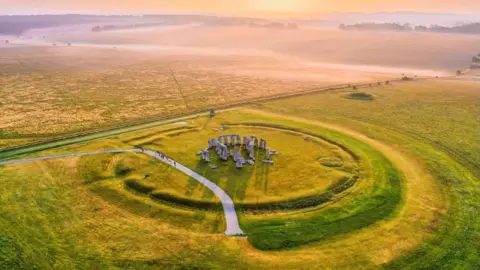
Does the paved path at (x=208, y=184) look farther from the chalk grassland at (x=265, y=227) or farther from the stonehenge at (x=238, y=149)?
the stonehenge at (x=238, y=149)

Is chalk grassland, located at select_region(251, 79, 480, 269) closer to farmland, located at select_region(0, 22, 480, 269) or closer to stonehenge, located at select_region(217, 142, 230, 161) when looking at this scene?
farmland, located at select_region(0, 22, 480, 269)

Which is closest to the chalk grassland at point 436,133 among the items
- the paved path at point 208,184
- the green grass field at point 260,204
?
the green grass field at point 260,204

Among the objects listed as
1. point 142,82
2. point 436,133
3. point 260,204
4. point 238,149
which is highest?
point 142,82

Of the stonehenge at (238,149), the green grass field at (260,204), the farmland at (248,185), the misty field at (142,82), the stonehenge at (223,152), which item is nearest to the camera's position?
the green grass field at (260,204)

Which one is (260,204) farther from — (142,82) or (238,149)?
(142,82)

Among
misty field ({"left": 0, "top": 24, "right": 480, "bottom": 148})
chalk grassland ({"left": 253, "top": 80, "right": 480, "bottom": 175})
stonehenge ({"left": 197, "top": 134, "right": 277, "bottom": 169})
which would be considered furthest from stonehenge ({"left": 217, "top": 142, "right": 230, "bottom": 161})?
chalk grassland ({"left": 253, "top": 80, "right": 480, "bottom": 175})

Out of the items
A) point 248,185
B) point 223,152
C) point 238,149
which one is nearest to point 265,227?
point 248,185

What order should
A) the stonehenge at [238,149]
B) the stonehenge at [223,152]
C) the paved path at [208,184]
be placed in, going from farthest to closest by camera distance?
the stonehenge at [223,152], the stonehenge at [238,149], the paved path at [208,184]
